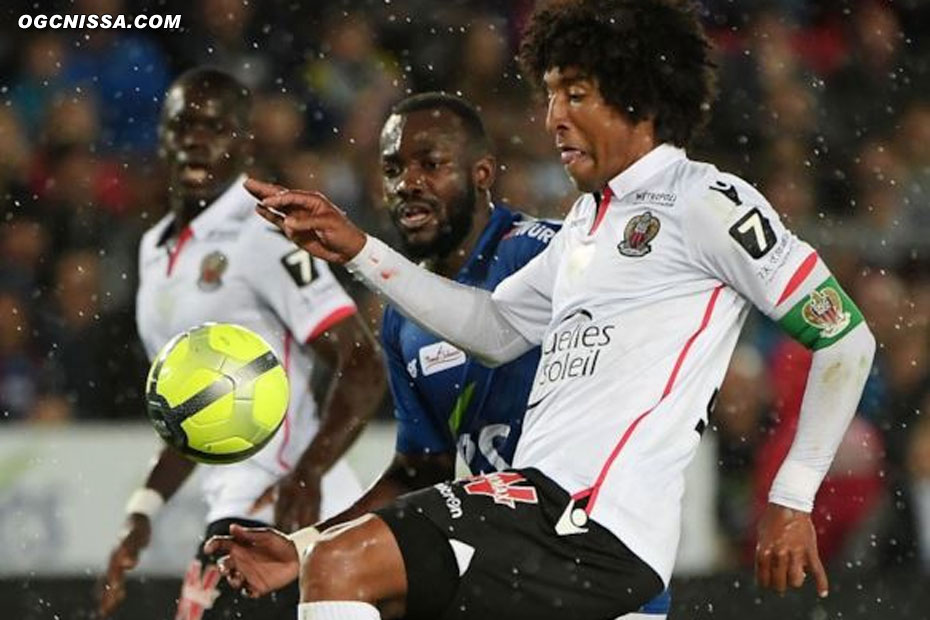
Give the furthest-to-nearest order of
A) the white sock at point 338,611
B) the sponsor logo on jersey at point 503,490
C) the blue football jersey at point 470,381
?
1. the blue football jersey at point 470,381
2. the sponsor logo on jersey at point 503,490
3. the white sock at point 338,611

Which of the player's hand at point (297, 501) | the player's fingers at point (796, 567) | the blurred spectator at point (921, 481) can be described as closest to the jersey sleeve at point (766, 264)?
the player's fingers at point (796, 567)

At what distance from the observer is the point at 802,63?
1086 cm

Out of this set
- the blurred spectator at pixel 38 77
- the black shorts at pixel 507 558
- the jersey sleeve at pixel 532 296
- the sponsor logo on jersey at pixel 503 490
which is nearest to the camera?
the black shorts at pixel 507 558

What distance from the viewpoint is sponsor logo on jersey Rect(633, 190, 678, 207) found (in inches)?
175

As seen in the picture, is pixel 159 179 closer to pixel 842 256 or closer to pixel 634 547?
pixel 842 256

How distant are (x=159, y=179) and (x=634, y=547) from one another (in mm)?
6382

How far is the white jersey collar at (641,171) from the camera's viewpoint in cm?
457

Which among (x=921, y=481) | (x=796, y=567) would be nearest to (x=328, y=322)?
(x=796, y=567)

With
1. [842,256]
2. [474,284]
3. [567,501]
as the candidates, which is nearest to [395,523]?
[567,501]

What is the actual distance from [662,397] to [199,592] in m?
2.15

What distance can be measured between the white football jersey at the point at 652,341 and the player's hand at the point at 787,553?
226mm

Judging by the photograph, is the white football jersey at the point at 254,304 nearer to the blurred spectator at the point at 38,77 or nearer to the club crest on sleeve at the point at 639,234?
the club crest on sleeve at the point at 639,234

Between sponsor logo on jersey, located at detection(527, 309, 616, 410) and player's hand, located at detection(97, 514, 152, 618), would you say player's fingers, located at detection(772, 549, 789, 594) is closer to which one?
sponsor logo on jersey, located at detection(527, 309, 616, 410)

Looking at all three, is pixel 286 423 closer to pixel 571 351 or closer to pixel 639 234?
pixel 571 351
